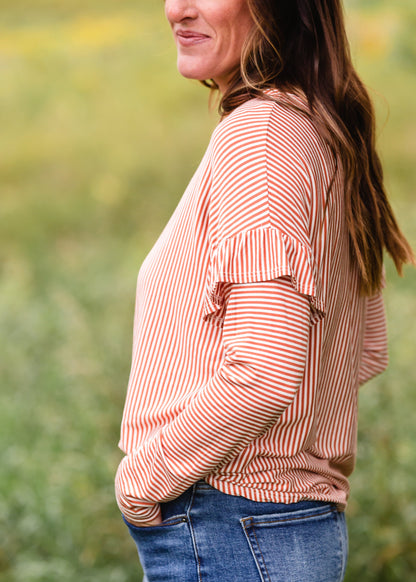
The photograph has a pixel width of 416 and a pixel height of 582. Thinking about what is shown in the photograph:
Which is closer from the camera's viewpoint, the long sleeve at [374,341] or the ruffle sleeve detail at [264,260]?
the ruffle sleeve detail at [264,260]

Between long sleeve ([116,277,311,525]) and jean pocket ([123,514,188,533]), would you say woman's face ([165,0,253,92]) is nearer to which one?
long sleeve ([116,277,311,525])

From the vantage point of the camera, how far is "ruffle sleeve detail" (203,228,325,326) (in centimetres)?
104

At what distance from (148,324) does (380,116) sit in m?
5.02

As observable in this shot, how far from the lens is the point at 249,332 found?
105 centimetres

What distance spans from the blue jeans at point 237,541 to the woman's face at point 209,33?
71 cm

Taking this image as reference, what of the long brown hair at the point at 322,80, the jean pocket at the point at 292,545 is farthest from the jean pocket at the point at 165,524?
the long brown hair at the point at 322,80

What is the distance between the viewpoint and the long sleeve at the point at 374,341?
168 cm

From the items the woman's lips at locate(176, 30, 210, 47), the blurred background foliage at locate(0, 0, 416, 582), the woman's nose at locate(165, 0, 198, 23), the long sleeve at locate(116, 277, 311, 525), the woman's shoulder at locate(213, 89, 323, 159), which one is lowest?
the blurred background foliage at locate(0, 0, 416, 582)

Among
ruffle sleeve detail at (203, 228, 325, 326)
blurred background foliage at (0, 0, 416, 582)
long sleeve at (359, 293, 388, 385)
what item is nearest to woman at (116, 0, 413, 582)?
ruffle sleeve detail at (203, 228, 325, 326)

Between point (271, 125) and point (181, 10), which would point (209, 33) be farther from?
point (271, 125)

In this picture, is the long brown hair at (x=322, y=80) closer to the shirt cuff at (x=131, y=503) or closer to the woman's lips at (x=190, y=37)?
the woman's lips at (x=190, y=37)

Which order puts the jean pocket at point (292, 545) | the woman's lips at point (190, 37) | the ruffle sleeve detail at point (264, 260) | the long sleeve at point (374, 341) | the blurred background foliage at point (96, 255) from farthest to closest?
the blurred background foliage at point (96, 255), the long sleeve at point (374, 341), the woman's lips at point (190, 37), the jean pocket at point (292, 545), the ruffle sleeve detail at point (264, 260)

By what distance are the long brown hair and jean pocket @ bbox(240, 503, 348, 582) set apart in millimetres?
446

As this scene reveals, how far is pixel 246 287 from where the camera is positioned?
1058 mm
